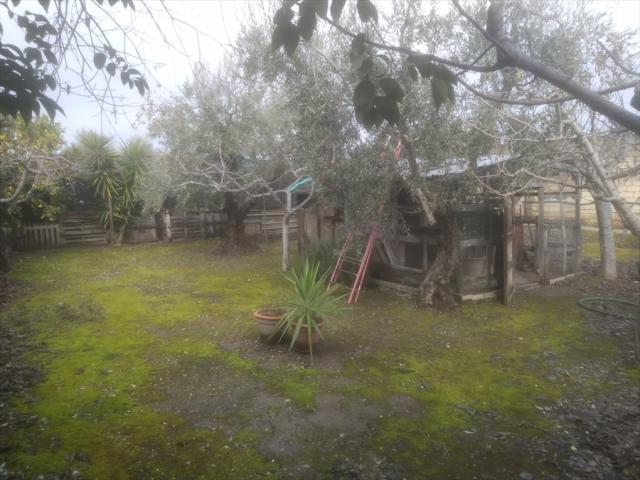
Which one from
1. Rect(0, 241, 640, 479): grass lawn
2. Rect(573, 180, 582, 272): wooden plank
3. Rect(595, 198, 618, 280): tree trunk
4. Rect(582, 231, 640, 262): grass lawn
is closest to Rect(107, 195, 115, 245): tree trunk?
Rect(0, 241, 640, 479): grass lawn

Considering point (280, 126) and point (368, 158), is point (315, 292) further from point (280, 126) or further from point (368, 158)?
point (280, 126)

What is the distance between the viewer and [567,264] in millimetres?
9258

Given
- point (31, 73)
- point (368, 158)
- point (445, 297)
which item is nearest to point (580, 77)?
point (368, 158)

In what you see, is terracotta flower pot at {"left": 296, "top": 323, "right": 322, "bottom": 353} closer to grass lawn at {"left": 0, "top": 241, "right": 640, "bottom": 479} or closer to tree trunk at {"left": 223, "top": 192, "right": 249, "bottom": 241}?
grass lawn at {"left": 0, "top": 241, "right": 640, "bottom": 479}

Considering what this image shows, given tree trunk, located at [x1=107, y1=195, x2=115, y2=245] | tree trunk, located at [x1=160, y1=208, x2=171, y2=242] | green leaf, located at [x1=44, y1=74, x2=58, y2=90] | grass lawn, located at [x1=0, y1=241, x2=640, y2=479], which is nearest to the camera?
green leaf, located at [x1=44, y1=74, x2=58, y2=90]

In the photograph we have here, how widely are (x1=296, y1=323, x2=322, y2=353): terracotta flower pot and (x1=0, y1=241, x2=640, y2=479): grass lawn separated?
0.14 metres

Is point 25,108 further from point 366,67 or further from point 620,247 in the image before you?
point 620,247

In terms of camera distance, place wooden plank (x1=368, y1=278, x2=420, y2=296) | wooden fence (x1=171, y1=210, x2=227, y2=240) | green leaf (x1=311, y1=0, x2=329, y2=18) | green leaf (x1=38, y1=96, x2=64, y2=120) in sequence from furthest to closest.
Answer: wooden fence (x1=171, y1=210, x2=227, y2=240), wooden plank (x1=368, y1=278, x2=420, y2=296), green leaf (x1=38, y1=96, x2=64, y2=120), green leaf (x1=311, y1=0, x2=329, y2=18)

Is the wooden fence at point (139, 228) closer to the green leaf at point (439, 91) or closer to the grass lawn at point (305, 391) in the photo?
the grass lawn at point (305, 391)

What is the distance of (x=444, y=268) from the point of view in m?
7.10

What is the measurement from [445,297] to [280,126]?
15.9ft

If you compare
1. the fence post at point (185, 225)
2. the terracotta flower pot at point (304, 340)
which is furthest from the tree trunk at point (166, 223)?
the terracotta flower pot at point (304, 340)

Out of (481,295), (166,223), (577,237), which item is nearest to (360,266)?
(481,295)

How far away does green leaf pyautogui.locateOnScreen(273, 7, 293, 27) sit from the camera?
1.54 metres
